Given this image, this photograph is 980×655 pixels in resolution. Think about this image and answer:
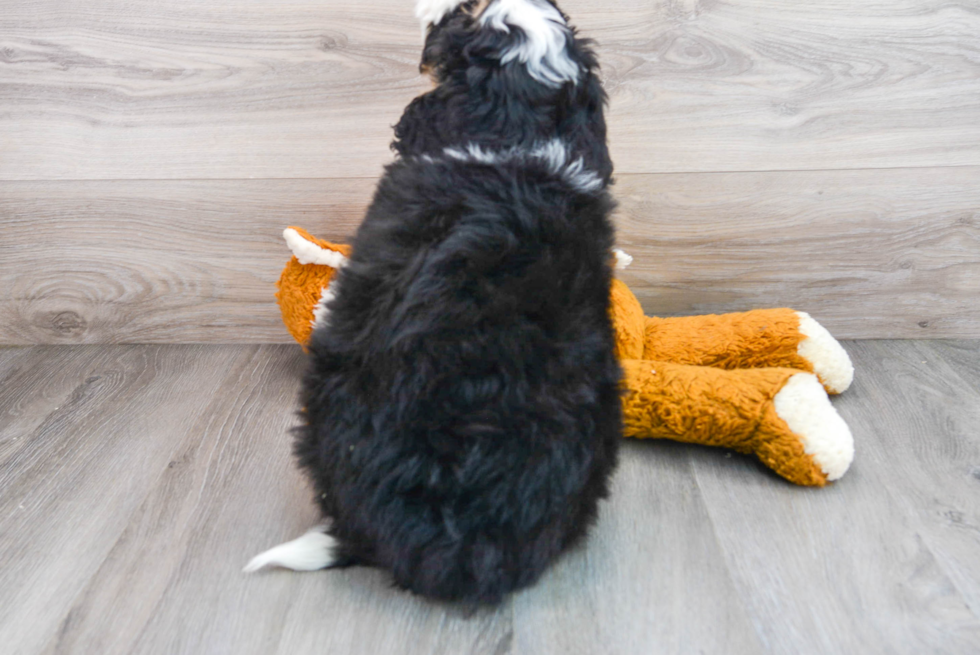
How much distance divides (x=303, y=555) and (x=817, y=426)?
2.72 feet

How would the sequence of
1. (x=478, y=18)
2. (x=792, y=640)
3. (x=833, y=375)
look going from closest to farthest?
(x=792, y=640), (x=478, y=18), (x=833, y=375)

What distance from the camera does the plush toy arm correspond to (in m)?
1.33

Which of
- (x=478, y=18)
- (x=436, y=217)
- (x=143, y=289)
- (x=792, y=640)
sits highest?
(x=478, y=18)

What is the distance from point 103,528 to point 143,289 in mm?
757

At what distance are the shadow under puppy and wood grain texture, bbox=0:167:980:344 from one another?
582mm

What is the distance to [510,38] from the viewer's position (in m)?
0.95

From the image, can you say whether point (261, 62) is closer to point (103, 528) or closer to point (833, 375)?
point (103, 528)

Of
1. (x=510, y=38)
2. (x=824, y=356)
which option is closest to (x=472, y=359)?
(x=510, y=38)

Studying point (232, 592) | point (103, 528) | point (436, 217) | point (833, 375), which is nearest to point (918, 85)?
point (833, 375)

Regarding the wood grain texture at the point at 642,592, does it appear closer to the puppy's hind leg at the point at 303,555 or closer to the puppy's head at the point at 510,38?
the puppy's hind leg at the point at 303,555

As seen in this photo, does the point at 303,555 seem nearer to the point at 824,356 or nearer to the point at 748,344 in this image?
the point at 748,344

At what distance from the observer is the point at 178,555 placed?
1029 mm

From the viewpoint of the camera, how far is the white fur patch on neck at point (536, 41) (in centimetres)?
95

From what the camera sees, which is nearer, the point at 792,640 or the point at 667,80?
the point at 792,640
